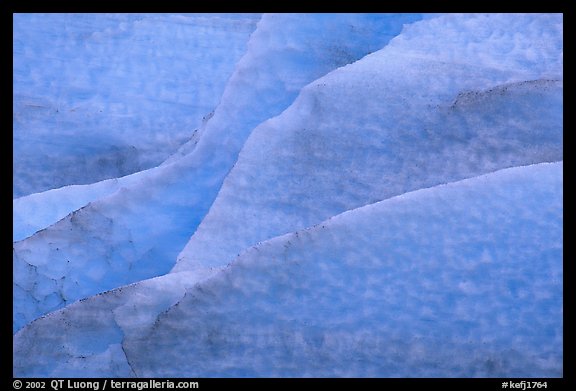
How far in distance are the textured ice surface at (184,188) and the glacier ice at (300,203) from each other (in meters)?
0.01

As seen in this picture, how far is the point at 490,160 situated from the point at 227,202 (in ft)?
4.49

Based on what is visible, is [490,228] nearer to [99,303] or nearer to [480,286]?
[480,286]

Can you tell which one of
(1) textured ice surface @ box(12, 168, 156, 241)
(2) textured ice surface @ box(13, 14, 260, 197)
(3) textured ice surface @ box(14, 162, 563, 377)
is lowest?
(3) textured ice surface @ box(14, 162, 563, 377)

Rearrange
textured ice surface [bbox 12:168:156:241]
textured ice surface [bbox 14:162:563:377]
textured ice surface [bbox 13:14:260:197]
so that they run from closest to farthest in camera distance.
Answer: textured ice surface [bbox 14:162:563:377] < textured ice surface [bbox 12:168:156:241] < textured ice surface [bbox 13:14:260:197]

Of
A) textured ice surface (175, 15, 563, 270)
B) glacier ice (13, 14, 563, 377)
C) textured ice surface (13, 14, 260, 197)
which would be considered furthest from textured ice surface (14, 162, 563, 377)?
textured ice surface (13, 14, 260, 197)

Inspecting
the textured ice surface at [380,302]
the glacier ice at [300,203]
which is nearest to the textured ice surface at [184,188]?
the glacier ice at [300,203]

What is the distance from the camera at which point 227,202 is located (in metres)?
3.43

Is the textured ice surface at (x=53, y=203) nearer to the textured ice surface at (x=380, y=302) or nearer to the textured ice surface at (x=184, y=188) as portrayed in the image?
the textured ice surface at (x=184, y=188)

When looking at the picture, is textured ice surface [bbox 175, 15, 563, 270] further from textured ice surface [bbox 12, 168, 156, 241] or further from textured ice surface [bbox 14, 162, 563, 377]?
textured ice surface [bbox 12, 168, 156, 241]

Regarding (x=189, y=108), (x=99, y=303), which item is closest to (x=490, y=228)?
(x=99, y=303)

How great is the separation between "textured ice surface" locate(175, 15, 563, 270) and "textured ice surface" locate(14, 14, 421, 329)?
260 mm

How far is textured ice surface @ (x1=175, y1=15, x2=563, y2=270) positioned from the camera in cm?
338

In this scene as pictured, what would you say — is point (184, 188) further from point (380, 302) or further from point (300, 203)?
point (380, 302)

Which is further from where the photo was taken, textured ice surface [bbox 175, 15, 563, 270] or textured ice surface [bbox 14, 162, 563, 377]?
textured ice surface [bbox 175, 15, 563, 270]
